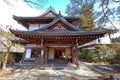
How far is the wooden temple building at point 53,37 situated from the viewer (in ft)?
36.2

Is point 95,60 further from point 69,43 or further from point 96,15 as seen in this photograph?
point 96,15

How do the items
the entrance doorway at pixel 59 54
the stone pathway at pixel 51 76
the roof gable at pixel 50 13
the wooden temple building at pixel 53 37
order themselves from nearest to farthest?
the stone pathway at pixel 51 76, the wooden temple building at pixel 53 37, the entrance doorway at pixel 59 54, the roof gable at pixel 50 13

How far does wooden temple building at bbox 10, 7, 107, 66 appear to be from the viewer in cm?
1103

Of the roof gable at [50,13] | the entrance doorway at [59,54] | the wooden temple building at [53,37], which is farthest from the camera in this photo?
the roof gable at [50,13]

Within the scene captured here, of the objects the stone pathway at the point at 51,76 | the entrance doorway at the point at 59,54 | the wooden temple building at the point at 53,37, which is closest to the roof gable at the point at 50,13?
the wooden temple building at the point at 53,37

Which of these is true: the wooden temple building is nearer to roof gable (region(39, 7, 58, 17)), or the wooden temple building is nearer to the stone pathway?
roof gable (region(39, 7, 58, 17))

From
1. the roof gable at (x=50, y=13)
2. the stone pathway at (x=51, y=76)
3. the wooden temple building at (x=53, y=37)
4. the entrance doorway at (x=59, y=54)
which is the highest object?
the roof gable at (x=50, y=13)

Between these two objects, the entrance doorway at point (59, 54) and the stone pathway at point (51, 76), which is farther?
the entrance doorway at point (59, 54)

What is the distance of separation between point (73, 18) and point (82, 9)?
9.15 meters

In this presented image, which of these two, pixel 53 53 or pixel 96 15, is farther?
pixel 53 53

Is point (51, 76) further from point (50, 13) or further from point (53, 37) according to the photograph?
point (50, 13)


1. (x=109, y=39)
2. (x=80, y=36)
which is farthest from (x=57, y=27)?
(x=109, y=39)

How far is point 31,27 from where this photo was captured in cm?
1798

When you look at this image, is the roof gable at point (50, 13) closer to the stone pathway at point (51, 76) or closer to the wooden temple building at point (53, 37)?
the wooden temple building at point (53, 37)
